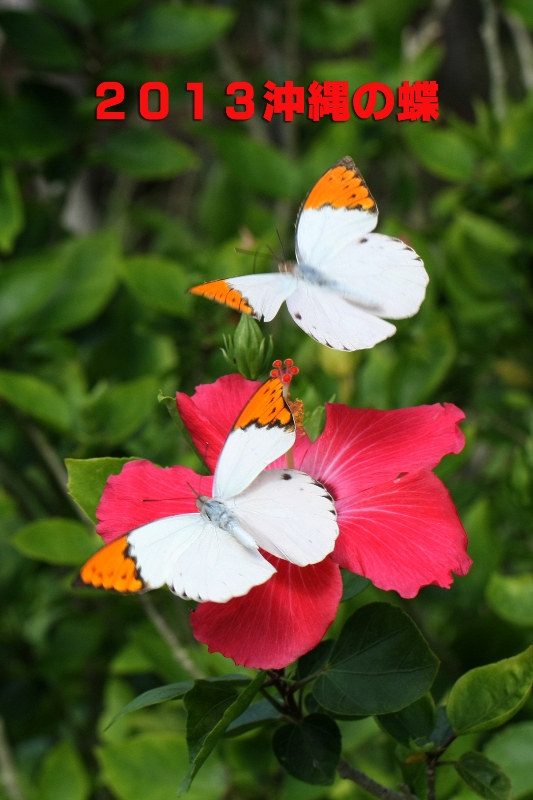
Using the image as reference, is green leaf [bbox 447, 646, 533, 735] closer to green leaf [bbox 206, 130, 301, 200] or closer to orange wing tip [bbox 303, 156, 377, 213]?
orange wing tip [bbox 303, 156, 377, 213]

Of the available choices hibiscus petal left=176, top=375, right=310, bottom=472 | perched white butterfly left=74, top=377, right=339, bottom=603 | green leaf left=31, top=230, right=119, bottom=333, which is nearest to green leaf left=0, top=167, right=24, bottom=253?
green leaf left=31, top=230, right=119, bottom=333

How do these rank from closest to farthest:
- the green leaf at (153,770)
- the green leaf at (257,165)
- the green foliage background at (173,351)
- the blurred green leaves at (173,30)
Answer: the green leaf at (153,770) → the green foliage background at (173,351) → the blurred green leaves at (173,30) → the green leaf at (257,165)

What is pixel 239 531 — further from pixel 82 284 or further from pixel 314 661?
pixel 82 284

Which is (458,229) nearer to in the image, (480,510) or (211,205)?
(480,510)

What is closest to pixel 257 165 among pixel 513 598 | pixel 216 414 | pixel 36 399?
pixel 36 399

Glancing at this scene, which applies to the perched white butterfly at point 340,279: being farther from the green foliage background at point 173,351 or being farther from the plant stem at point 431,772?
the green foliage background at point 173,351

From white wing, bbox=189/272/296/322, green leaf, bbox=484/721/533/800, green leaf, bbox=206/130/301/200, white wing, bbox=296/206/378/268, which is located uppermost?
green leaf, bbox=206/130/301/200

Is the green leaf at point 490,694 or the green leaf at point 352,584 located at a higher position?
the green leaf at point 352,584

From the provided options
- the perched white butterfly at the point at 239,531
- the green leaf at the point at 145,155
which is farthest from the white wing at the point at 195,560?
the green leaf at the point at 145,155

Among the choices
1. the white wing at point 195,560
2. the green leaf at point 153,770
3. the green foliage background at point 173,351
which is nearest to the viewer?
the white wing at point 195,560
